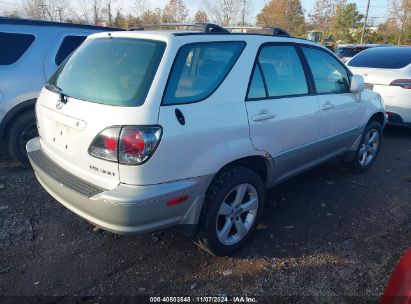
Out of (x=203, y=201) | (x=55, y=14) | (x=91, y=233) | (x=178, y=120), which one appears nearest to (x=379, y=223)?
(x=203, y=201)

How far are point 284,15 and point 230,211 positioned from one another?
4510 cm

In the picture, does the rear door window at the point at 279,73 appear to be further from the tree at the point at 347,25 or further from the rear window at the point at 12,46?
the tree at the point at 347,25

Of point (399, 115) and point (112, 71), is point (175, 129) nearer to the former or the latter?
point (112, 71)

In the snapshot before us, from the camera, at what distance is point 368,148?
4969mm

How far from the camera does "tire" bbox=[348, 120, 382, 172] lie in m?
4.77

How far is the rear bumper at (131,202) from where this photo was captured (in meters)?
2.23

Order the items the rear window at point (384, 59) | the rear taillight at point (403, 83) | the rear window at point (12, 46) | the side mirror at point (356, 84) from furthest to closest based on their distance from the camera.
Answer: the rear window at point (384, 59), the rear taillight at point (403, 83), the rear window at point (12, 46), the side mirror at point (356, 84)

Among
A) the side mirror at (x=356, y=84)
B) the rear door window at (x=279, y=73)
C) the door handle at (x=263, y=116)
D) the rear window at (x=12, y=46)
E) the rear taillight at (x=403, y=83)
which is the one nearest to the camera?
the door handle at (x=263, y=116)

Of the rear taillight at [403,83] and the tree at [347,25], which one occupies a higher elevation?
the tree at [347,25]

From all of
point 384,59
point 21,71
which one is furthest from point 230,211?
point 384,59

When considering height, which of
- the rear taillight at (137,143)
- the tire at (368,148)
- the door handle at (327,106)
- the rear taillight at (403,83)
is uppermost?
the rear taillight at (137,143)

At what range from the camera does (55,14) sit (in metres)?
22.7

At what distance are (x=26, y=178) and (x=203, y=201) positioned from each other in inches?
106

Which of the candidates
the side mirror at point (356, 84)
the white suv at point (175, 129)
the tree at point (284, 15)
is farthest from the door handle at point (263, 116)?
the tree at point (284, 15)
